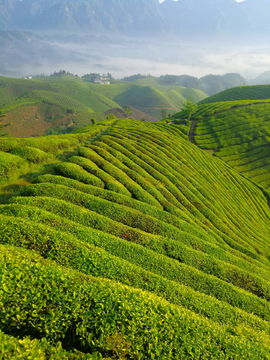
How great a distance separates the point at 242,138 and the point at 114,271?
99.9 metres

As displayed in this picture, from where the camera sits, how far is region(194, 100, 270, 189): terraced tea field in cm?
8376

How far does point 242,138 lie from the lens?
308 ft

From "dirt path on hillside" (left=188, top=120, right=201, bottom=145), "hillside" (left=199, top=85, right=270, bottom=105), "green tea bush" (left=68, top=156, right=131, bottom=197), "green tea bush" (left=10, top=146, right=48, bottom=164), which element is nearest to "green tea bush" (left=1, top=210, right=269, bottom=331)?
"green tea bush" (left=68, top=156, right=131, bottom=197)

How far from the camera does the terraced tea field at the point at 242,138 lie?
275ft

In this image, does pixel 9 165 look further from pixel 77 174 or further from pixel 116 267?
pixel 116 267

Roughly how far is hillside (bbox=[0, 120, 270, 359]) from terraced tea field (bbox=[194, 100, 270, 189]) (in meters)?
60.3

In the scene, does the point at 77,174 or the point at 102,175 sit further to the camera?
the point at 102,175

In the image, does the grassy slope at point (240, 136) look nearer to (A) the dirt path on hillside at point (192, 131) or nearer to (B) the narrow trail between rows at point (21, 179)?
(A) the dirt path on hillside at point (192, 131)

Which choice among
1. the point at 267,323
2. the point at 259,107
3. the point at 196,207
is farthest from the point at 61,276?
the point at 259,107

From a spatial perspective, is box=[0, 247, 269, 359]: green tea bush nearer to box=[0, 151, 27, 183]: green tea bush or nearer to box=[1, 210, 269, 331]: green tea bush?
box=[1, 210, 269, 331]: green tea bush

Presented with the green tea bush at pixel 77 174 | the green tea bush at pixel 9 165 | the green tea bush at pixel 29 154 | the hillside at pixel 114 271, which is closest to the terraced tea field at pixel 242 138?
the hillside at pixel 114 271

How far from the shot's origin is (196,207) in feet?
102

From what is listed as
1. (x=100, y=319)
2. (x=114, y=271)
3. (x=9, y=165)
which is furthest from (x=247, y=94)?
(x=100, y=319)

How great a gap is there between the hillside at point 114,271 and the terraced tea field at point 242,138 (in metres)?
Answer: 60.3
